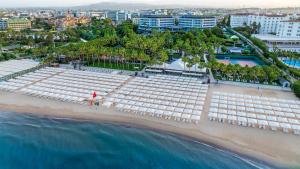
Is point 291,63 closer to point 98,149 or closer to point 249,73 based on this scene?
point 249,73

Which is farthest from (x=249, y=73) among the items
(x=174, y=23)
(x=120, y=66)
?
(x=174, y=23)

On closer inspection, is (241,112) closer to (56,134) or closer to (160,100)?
(160,100)

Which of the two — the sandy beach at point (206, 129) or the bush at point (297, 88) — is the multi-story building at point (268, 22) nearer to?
the bush at point (297, 88)

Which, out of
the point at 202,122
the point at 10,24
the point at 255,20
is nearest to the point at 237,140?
the point at 202,122

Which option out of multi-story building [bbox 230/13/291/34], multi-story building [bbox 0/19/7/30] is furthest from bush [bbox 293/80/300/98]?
multi-story building [bbox 0/19/7/30]

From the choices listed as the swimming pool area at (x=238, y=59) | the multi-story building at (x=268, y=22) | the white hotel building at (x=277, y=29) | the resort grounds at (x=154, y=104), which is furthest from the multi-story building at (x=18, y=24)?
the multi-story building at (x=268, y=22)

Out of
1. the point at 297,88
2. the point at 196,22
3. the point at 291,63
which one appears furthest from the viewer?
the point at 196,22
